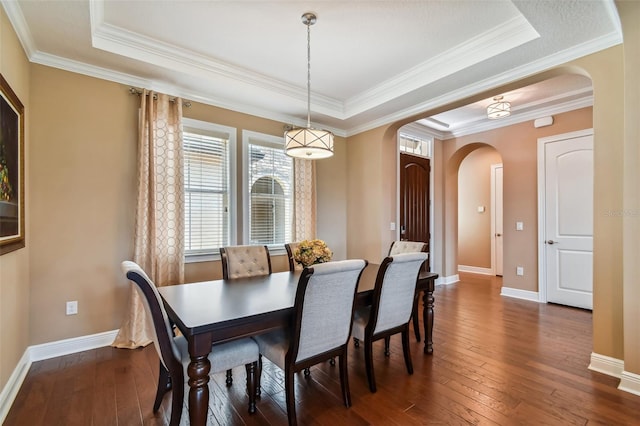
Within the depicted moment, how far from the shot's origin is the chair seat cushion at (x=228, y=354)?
5.58 ft

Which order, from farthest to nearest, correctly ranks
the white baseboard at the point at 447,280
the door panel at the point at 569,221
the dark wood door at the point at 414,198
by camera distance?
the white baseboard at the point at 447,280 < the dark wood door at the point at 414,198 < the door panel at the point at 569,221

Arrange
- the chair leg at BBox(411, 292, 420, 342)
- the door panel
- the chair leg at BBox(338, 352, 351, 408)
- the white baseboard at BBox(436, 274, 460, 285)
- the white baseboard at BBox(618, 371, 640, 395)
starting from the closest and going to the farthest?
the chair leg at BBox(338, 352, 351, 408) < the white baseboard at BBox(618, 371, 640, 395) < the chair leg at BBox(411, 292, 420, 342) < the door panel < the white baseboard at BBox(436, 274, 460, 285)

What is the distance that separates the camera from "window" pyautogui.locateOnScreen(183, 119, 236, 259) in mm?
3422

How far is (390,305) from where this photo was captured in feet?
7.28

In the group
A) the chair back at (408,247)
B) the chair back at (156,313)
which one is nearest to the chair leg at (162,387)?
the chair back at (156,313)

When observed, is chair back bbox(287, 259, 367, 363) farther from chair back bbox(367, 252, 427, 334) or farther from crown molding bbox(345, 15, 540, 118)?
crown molding bbox(345, 15, 540, 118)

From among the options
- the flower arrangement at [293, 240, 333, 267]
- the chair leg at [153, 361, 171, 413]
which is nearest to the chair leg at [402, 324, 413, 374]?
the flower arrangement at [293, 240, 333, 267]

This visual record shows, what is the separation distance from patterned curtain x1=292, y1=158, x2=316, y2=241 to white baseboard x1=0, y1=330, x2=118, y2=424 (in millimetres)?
2367

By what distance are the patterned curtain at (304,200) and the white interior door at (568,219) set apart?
341 centimetres

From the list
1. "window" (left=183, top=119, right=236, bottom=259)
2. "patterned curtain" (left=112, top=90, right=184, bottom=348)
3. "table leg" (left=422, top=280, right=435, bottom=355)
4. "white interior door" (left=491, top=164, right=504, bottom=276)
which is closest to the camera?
"table leg" (left=422, top=280, right=435, bottom=355)

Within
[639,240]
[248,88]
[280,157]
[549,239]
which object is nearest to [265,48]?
[248,88]

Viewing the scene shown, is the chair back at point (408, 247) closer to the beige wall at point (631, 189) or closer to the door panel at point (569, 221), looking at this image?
the beige wall at point (631, 189)

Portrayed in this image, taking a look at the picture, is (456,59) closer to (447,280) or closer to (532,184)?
(532,184)

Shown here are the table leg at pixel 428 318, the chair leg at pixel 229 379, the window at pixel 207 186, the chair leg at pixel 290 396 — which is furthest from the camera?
the window at pixel 207 186
